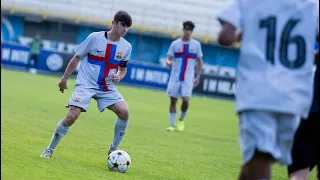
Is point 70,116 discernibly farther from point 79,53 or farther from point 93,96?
point 79,53

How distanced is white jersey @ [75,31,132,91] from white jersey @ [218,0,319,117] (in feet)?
17.5

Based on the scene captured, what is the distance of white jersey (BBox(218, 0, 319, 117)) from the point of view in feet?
19.3

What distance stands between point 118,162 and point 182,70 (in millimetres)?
9144

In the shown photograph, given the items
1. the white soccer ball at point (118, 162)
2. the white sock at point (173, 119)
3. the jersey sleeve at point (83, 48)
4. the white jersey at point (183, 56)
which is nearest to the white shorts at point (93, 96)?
the jersey sleeve at point (83, 48)

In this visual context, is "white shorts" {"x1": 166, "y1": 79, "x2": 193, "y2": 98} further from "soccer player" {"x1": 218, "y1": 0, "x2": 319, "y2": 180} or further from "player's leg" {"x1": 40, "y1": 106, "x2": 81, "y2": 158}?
"soccer player" {"x1": 218, "y1": 0, "x2": 319, "y2": 180}

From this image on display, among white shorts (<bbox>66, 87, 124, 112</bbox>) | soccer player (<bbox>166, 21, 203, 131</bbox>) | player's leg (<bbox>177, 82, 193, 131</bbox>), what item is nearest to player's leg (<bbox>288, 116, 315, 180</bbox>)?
white shorts (<bbox>66, 87, 124, 112</bbox>)

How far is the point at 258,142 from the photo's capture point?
5.82 meters

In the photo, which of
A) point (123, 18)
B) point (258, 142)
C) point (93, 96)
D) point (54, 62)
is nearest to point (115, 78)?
point (93, 96)

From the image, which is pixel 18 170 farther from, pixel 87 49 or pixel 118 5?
pixel 118 5

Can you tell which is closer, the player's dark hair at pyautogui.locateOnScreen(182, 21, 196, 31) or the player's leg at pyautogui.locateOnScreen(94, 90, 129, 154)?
the player's leg at pyautogui.locateOnScreen(94, 90, 129, 154)

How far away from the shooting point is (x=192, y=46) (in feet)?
62.3

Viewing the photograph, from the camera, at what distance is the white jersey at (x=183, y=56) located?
19.0m

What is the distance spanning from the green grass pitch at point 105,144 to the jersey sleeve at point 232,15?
11.6ft

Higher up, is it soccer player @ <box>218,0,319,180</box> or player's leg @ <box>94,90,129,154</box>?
soccer player @ <box>218,0,319,180</box>
